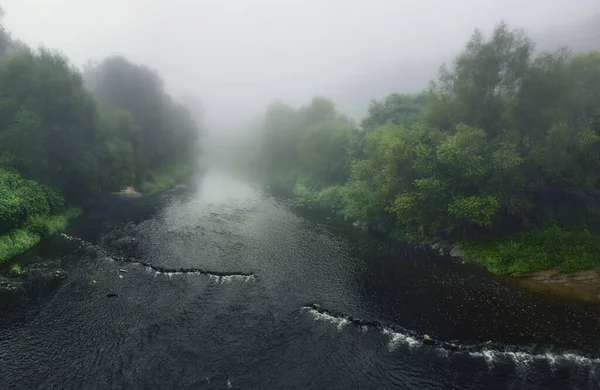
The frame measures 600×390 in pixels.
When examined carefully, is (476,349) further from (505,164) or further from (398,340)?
(505,164)

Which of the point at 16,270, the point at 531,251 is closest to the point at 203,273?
the point at 16,270

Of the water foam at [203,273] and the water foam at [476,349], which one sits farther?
the water foam at [203,273]

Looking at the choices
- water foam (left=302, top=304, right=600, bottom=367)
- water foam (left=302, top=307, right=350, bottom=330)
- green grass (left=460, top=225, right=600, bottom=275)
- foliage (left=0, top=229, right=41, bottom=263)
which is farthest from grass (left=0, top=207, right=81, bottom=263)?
green grass (left=460, top=225, right=600, bottom=275)

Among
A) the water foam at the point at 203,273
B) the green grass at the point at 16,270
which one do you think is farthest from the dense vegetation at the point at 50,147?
the water foam at the point at 203,273

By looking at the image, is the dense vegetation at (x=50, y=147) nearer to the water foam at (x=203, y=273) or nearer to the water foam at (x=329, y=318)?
the water foam at (x=203, y=273)

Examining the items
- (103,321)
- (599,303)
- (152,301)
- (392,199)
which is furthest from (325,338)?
(392,199)
